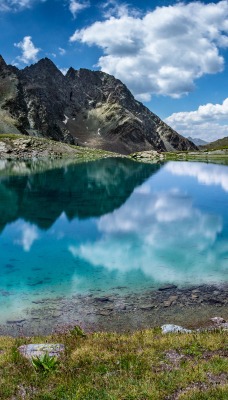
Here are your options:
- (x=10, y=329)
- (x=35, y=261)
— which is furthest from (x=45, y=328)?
(x=35, y=261)

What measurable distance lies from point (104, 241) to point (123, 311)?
19814mm

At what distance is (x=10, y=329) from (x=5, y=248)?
65.4 feet

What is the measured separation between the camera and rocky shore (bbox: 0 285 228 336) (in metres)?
21.8

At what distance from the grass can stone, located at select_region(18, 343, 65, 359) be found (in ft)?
1.02

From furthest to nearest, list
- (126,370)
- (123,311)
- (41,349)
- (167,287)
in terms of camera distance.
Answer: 1. (167,287)
2. (123,311)
3. (41,349)
4. (126,370)

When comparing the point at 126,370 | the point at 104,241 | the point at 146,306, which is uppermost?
the point at 126,370

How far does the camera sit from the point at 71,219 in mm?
55656

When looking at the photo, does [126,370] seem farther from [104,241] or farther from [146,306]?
[104,241]

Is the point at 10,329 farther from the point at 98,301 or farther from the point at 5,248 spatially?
the point at 5,248

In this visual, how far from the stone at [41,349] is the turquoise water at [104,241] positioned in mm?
7986

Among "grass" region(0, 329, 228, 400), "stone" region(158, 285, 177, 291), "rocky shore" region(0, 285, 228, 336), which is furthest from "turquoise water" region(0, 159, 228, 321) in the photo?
"grass" region(0, 329, 228, 400)

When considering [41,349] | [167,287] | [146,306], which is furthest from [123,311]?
[41,349]

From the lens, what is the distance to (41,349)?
50.8 ft

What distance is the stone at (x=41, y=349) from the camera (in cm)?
1507
